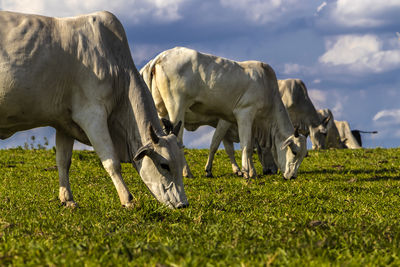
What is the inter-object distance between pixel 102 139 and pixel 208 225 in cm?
224

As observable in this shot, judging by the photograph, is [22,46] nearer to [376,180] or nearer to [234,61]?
[234,61]

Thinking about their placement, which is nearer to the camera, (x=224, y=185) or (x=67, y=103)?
(x=67, y=103)

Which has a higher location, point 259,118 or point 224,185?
point 259,118

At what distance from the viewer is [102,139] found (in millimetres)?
6543

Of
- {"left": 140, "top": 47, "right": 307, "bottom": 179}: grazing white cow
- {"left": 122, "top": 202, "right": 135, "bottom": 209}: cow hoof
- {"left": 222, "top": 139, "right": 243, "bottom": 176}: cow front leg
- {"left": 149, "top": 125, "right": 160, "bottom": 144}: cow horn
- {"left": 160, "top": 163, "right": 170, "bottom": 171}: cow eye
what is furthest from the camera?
{"left": 222, "top": 139, "right": 243, "bottom": 176}: cow front leg

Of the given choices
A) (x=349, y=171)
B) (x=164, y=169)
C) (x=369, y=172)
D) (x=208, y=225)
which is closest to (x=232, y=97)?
(x=349, y=171)

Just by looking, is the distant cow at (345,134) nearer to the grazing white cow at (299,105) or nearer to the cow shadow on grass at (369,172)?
the grazing white cow at (299,105)

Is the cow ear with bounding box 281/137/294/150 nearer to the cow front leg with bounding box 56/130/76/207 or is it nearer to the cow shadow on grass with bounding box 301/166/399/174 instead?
the cow shadow on grass with bounding box 301/166/399/174

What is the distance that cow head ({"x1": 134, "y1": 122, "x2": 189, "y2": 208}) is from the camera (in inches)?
258

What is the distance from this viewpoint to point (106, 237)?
14.4ft

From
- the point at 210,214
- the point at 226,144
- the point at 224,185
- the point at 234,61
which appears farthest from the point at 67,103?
the point at 226,144

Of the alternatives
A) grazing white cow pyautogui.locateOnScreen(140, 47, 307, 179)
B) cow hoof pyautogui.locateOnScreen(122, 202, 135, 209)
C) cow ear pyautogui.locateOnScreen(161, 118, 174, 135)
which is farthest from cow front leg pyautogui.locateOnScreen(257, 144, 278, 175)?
cow hoof pyautogui.locateOnScreen(122, 202, 135, 209)

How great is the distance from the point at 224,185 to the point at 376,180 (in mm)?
3645

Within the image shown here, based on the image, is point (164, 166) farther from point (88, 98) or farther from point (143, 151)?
point (88, 98)
